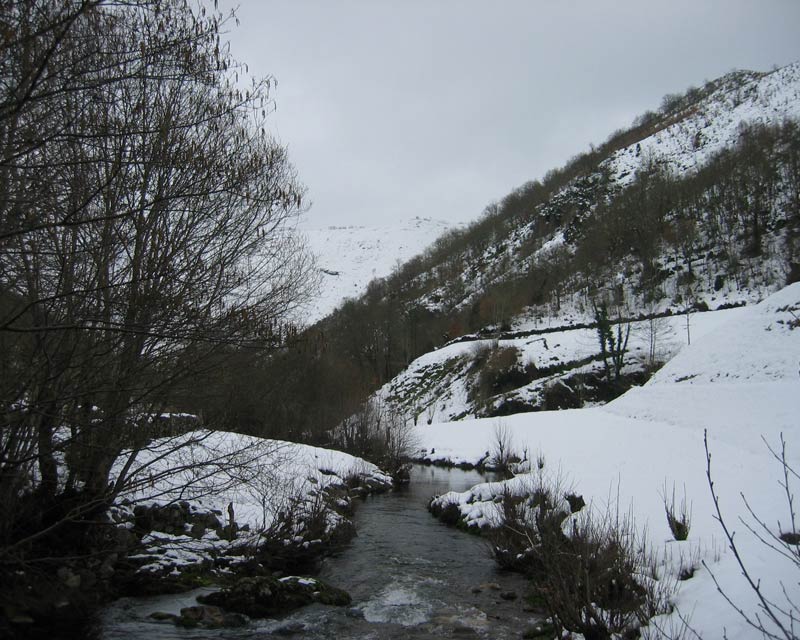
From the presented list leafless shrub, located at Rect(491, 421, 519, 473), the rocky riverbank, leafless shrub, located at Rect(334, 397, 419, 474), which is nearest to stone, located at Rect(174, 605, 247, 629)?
the rocky riverbank

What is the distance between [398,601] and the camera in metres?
8.63

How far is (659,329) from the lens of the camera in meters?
40.9

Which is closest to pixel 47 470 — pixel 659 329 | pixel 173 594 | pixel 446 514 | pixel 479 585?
pixel 173 594

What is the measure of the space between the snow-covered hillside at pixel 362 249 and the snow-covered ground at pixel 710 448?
78180 mm

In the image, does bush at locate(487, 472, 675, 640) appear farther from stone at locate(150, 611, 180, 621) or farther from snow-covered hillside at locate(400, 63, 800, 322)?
snow-covered hillside at locate(400, 63, 800, 322)

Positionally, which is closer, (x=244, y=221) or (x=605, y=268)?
(x=244, y=221)

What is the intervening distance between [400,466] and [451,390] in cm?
2631

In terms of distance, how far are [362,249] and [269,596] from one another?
154 metres

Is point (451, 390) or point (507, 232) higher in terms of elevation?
point (507, 232)

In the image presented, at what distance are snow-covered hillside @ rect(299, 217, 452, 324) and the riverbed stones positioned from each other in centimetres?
8743

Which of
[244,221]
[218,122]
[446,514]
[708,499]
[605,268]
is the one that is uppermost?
[605,268]

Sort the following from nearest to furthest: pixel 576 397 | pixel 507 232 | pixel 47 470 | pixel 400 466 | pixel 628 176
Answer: pixel 47 470 → pixel 400 466 → pixel 576 397 → pixel 628 176 → pixel 507 232

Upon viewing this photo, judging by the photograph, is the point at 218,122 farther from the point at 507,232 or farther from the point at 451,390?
the point at 507,232

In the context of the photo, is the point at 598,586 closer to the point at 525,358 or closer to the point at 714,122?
the point at 525,358
